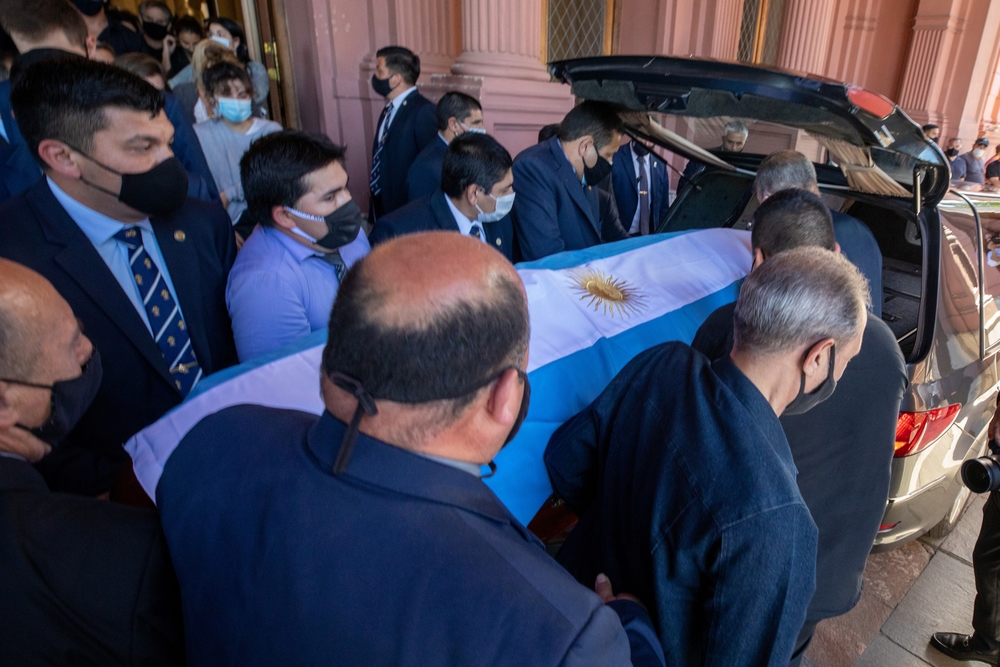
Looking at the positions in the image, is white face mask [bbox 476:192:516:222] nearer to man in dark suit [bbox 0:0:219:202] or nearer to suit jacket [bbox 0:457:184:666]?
man in dark suit [bbox 0:0:219:202]

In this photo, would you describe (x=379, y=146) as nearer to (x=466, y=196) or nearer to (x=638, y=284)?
(x=466, y=196)

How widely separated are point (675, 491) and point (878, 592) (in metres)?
2.06

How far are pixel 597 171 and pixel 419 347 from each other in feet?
9.19

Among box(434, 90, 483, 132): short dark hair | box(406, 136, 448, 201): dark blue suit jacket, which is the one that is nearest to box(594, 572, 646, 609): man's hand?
box(406, 136, 448, 201): dark blue suit jacket

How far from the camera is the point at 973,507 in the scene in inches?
118

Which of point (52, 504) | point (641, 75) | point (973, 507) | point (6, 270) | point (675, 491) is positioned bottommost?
point (973, 507)

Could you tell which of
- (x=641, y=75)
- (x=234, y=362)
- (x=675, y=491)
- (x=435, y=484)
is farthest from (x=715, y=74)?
(x=234, y=362)

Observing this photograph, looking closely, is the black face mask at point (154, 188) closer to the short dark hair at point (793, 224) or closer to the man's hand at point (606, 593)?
the man's hand at point (606, 593)

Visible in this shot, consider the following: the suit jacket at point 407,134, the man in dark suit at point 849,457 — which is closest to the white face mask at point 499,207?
the man in dark suit at point 849,457

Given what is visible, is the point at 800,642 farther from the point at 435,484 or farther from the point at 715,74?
the point at 715,74

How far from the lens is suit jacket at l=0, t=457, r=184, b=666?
0.77 meters

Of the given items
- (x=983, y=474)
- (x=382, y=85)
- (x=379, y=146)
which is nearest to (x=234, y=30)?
(x=382, y=85)

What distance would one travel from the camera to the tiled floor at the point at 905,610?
2135mm

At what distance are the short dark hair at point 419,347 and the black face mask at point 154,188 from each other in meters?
1.21
